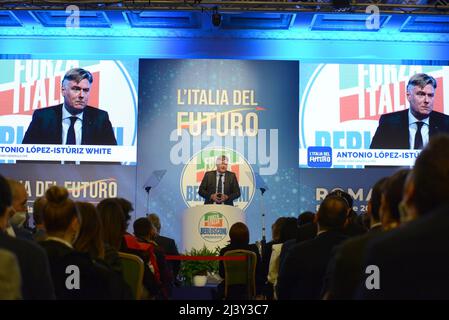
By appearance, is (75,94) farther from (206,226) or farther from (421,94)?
(421,94)

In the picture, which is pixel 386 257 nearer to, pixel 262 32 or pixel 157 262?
pixel 157 262

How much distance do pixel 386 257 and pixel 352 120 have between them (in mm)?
10504

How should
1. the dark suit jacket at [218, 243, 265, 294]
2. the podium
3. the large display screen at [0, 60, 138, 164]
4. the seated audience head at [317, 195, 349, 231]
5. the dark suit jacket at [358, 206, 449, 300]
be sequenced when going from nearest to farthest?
the dark suit jacket at [358, 206, 449, 300] < the seated audience head at [317, 195, 349, 231] < the dark suit jacket at [218, 243, 265, 294] < the podium < the large display screen at [0, 60, 138, 164]

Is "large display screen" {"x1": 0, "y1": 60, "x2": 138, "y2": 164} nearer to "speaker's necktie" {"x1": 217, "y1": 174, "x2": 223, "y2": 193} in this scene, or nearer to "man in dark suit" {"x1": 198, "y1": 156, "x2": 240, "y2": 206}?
"man in dark suit" {"x1": 198, "y1": 156, "x2": 240, "y2": 206}

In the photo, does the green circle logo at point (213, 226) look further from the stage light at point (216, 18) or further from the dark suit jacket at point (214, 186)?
the stage light at point (216, 18)

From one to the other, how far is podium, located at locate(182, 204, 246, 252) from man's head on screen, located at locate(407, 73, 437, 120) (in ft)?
14.7

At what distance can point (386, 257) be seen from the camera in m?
1.55

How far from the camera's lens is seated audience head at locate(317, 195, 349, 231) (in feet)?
11.8

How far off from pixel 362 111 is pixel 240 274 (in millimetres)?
6206

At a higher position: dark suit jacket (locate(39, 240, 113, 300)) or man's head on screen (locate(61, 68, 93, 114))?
man's head on screen (locate(61, 68, 93, 114))

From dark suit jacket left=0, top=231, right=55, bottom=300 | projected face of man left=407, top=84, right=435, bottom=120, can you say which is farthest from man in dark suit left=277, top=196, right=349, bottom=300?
projected face of man left=407, top=84, right=435, bottom=120

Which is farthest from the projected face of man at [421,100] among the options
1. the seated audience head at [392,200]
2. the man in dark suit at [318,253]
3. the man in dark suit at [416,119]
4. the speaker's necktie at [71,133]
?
the seated audience head at [392,200]
